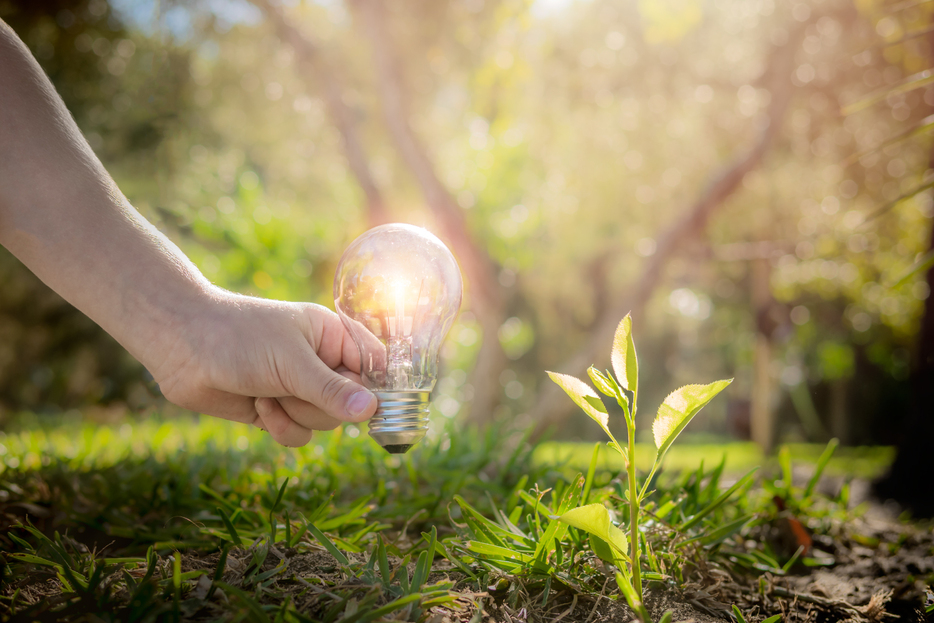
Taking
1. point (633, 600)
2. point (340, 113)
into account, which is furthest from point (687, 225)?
point (633, 600)

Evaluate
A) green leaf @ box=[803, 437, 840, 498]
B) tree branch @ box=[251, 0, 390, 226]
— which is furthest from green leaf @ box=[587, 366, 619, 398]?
tree branch @ box=[251, 0, 390, 226]

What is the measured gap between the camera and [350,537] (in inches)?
50.3

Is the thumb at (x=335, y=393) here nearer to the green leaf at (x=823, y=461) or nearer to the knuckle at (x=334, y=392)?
the knuckle at (x=334, y=392)

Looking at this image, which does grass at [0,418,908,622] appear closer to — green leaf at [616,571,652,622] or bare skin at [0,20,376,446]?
green leaf at [616,571,652,622]

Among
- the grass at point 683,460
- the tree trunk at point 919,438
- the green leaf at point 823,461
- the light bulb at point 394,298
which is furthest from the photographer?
the tree trunk at point 919,438

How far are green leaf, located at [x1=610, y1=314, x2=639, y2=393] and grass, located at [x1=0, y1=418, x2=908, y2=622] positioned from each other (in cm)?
30

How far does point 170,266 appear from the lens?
3.96ft

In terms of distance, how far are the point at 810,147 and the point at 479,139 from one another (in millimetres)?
3691

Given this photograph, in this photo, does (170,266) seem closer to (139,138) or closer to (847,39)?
(139,138)

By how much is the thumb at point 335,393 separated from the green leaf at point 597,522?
49cm

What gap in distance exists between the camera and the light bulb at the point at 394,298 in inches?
52.6

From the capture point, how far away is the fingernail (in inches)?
45.8

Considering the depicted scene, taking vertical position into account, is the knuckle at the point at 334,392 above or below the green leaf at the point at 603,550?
above

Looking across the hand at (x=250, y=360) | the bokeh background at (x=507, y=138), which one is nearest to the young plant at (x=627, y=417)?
the hand at (x=250, y=360)
